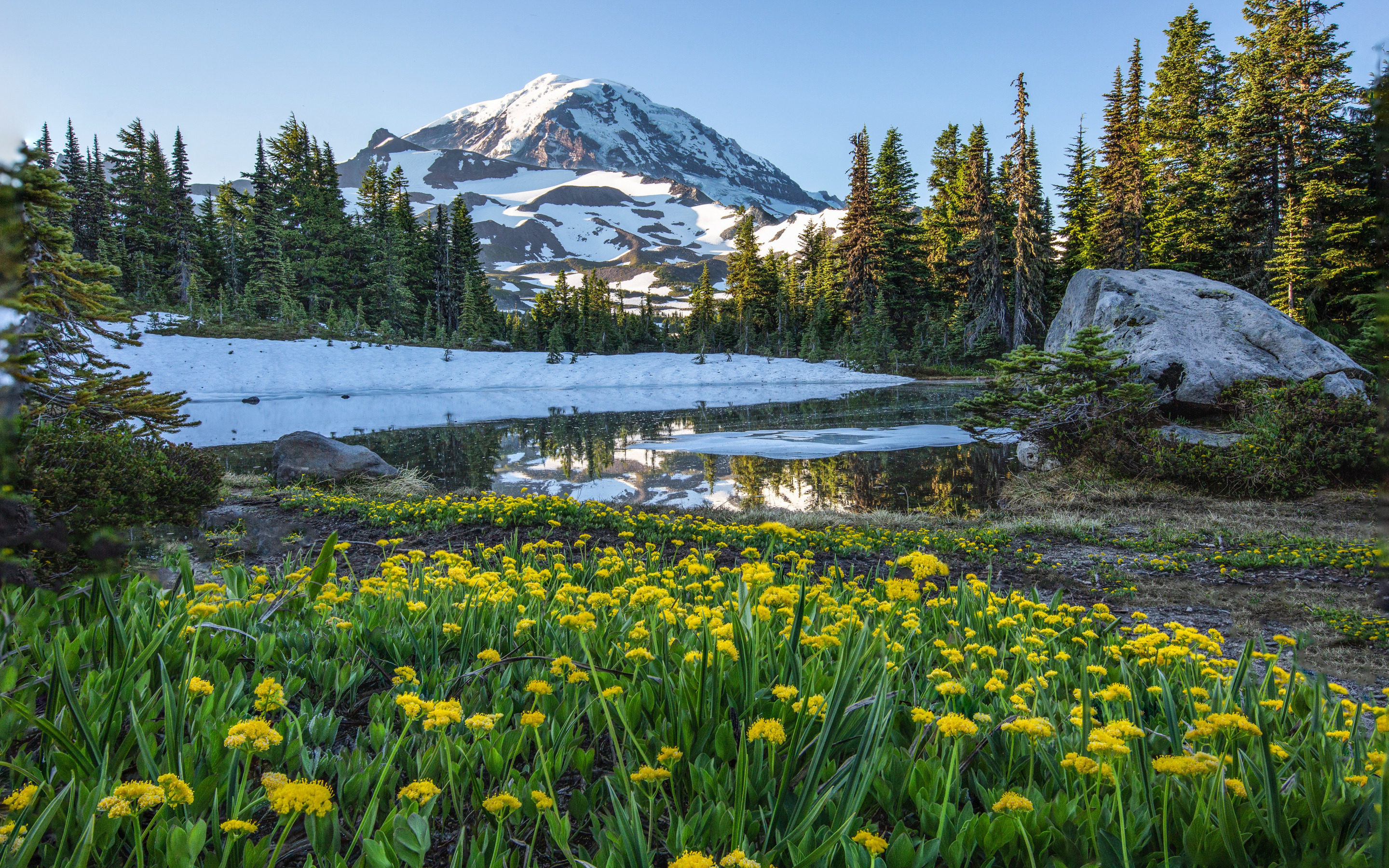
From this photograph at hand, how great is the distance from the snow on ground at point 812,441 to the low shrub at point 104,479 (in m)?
9.10

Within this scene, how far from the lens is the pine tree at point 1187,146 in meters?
27.3

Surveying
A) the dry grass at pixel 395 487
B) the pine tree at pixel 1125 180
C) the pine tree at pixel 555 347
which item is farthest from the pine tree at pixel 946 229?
the dry grass at pixel 395 487

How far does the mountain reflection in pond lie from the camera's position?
10.1 meters

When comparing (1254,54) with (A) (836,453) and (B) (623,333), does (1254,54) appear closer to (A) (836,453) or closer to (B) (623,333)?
(A) (836,453)

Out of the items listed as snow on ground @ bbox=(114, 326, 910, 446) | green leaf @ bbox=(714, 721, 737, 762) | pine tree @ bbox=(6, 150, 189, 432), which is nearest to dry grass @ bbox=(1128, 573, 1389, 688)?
green leaf @ bbox=(714, 721, 737, 762)

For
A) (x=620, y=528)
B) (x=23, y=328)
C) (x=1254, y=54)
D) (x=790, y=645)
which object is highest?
(x=1254, y=54)

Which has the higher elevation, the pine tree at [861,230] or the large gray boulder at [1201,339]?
the pine tree at [861,230]

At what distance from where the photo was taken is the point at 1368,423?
8.15 meters

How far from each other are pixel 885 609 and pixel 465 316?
46177mm

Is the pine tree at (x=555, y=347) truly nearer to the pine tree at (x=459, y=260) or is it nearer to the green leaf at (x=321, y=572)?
the pine tree at (x=459, y=260)

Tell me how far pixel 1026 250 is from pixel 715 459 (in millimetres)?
33644

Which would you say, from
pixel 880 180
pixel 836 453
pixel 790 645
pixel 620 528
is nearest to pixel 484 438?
pixel 836 453

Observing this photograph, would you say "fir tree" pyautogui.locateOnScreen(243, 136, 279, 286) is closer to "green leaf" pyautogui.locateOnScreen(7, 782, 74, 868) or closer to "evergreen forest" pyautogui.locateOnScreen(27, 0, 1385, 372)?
"evergreen forest" pyautogui.locateOnScreen(27, 0, 1385, 372)

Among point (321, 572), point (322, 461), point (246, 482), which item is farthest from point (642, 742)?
point (322, 461)
